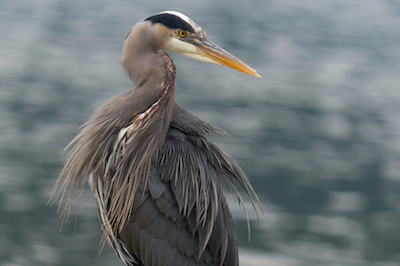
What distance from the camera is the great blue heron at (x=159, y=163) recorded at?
2.39 meters

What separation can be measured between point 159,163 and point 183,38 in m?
0.71

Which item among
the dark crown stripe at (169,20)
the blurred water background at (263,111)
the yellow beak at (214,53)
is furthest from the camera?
the blurred water background at (263,111)

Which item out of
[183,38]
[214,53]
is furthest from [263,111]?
[183,38]

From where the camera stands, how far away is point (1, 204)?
4.59m

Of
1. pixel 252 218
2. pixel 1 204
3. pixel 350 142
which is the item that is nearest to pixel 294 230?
pixel 252 218

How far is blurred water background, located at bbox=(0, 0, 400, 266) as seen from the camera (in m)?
4.45

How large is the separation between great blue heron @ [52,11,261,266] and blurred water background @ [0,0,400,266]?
1676 millimetres

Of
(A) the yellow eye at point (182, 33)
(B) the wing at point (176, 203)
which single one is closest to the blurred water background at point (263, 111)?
(B) the wing at point (176, 203)

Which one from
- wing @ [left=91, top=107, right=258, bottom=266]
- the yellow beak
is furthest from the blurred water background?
the yellow beak

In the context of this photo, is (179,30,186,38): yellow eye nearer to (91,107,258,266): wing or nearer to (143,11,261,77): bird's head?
(143,11,261,77): bird's head

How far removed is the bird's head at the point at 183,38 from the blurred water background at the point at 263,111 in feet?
7.75

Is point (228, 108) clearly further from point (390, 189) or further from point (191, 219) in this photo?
point (191, 219)

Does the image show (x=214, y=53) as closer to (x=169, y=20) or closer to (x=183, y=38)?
(x=183, y=38)

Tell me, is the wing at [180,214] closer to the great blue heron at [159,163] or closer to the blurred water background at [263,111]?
the great blue heron at [159,163]
